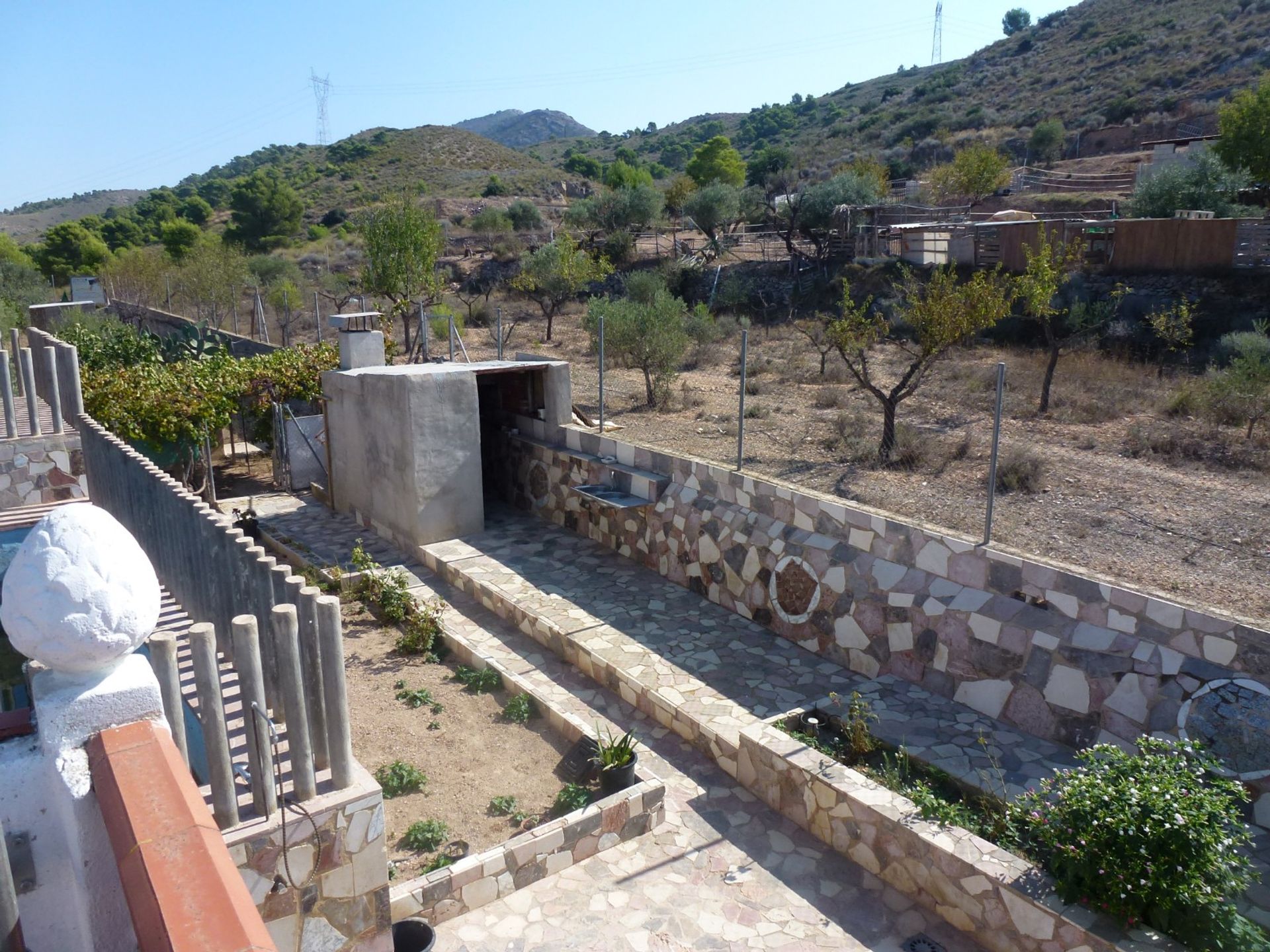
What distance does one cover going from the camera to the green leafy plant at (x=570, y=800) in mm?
6301

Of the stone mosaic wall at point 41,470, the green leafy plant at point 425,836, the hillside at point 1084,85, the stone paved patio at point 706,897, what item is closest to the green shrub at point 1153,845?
the stone paved patio at point 706,897

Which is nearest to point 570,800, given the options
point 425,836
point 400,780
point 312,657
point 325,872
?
point 425,836

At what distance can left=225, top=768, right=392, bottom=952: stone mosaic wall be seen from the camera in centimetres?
382

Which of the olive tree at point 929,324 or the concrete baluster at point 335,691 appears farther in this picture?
the olive tree at point 929,324

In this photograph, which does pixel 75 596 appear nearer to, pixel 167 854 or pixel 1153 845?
pixel 167 854

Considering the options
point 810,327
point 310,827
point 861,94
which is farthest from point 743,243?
point 861,94

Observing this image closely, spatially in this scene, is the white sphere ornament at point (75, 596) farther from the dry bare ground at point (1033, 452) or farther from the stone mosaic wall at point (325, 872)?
the dry bare ground at point (1033, 452)

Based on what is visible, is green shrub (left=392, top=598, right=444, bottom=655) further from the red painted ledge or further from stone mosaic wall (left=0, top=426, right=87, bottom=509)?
the red painted ledge

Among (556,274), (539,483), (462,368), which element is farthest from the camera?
(556,274)

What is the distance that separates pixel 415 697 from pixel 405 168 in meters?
76.1

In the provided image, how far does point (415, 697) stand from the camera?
7.96m

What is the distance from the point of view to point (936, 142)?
5231 centimetres

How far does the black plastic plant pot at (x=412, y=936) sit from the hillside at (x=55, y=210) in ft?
336

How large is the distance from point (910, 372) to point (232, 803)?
10.9 m
